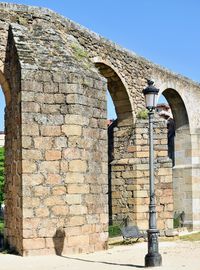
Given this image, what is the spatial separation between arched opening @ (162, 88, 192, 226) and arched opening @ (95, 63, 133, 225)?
552 centimetres

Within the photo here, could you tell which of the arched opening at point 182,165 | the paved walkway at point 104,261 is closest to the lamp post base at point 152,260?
the paved walkway at point 104,261

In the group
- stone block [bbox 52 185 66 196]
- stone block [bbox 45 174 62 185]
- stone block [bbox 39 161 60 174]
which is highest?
stone block [bbox 39 161 60 174]

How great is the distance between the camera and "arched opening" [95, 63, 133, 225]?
53.4ft

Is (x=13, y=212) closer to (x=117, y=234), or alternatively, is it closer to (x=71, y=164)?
(x=71, y=164)

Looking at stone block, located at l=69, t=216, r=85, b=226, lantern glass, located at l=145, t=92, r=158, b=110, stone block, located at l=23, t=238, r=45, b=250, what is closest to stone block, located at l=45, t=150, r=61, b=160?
stone block, located at l=69, t=216, r=85, b=226

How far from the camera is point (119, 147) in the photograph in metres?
17.0

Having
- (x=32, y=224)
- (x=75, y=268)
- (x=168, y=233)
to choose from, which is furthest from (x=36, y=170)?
(x=168, y=233)

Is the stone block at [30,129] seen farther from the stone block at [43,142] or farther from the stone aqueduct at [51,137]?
the stone block at [43,142]

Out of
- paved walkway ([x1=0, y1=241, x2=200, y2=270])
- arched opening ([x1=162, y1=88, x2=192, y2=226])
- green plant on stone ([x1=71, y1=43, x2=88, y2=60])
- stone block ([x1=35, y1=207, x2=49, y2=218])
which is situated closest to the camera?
paved walkway ([x1=0, y1=241, x2=200, y2=270])

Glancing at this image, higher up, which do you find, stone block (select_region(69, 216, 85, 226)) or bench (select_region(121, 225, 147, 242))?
stone block (select_region(69, 216, 85, 226))

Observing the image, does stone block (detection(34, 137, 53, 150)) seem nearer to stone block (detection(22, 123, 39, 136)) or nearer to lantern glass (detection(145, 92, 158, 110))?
stone block (detection(22, 123, 39, 136))

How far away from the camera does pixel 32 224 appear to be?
1041 centimetres

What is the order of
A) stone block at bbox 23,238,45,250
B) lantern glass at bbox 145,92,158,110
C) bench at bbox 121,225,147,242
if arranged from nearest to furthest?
lantern glass at bbox 145,92,158,110, stone block at bbox 23,238,45,250, bench at bbox 121,225,147,242

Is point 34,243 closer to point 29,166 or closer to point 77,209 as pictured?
point 77,209
